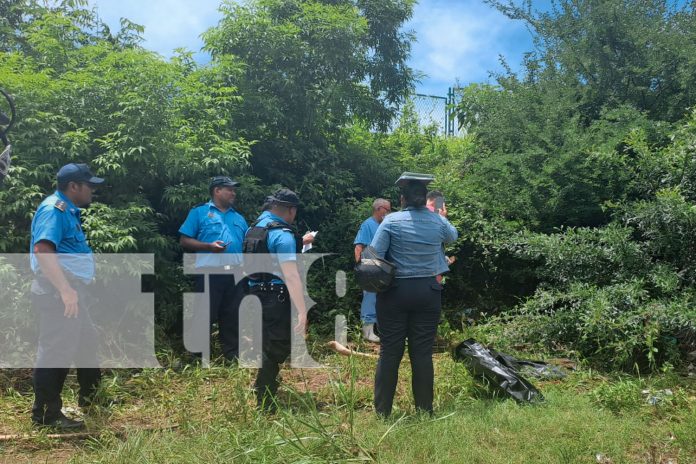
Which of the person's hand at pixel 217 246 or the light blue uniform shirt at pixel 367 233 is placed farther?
the light blue uniform shirt at pixel 367 233

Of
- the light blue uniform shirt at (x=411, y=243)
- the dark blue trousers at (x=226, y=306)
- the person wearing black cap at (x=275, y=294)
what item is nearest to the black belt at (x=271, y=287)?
the person wearing black cap at (x=275, y=294)

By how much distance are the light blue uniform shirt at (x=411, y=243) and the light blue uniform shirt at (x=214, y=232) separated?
1669mm

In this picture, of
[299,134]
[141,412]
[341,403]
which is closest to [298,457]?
[341,403]

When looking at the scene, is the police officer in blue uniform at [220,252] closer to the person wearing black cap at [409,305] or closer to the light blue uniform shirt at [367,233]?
the light blue uniform shirt at [367,233]

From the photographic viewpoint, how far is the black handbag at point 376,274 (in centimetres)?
382

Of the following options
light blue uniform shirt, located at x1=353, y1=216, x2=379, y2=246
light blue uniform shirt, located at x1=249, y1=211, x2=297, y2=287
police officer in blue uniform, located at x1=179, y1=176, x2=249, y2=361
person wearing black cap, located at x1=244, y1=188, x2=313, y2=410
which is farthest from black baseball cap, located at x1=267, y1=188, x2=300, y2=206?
light blue uniform shirt, located at x1=353, y1=216, x2=379, y2=246

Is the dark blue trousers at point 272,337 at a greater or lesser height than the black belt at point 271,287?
lesser

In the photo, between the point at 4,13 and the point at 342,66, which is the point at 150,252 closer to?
the point at 342,66

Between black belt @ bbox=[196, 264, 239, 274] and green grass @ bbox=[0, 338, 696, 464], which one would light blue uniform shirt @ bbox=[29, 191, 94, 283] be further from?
black belt @ bbox=[196, 264, 239, 274]

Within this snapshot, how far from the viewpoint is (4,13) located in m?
9.63

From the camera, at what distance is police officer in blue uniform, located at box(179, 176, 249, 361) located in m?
5.12

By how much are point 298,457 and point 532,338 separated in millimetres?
3475

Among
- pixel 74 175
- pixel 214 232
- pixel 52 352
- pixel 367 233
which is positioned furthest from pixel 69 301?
pixel 367 233

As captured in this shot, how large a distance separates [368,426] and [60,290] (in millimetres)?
2156
